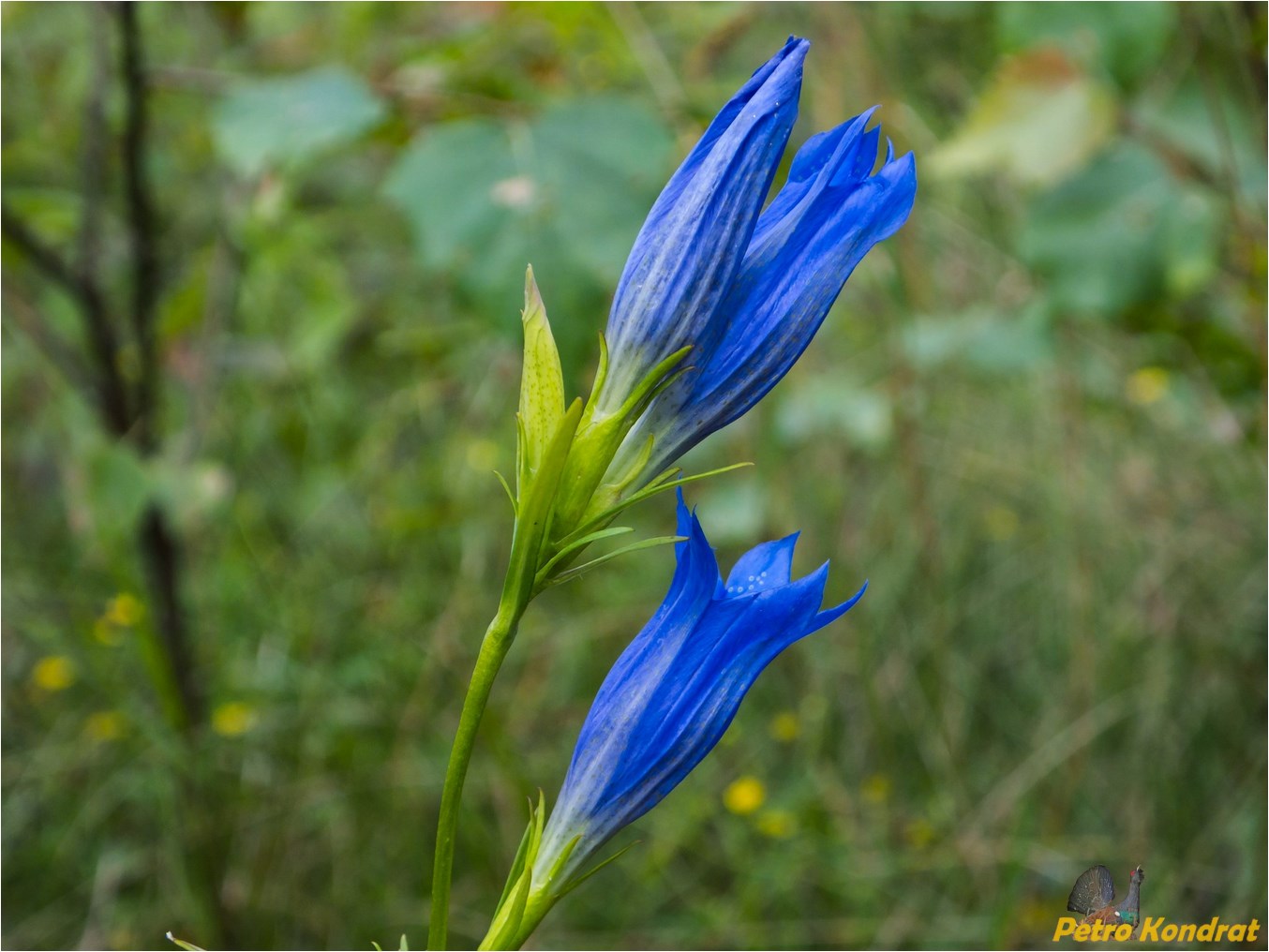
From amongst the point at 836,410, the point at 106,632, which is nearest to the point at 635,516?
the point at 836,410

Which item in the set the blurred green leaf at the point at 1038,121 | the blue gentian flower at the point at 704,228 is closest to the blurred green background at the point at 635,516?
the blurred green leaf at the point at 1038,121

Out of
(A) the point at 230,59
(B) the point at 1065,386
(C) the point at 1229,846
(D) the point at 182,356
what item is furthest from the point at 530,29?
(C) the point at 1229,846

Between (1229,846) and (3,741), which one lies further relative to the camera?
(3,741)

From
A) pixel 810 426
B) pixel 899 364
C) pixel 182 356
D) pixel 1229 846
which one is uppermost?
pixel 182 356

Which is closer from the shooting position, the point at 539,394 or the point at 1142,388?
the point at 539,394

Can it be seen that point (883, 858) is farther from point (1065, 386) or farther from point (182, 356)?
point (182, 356)

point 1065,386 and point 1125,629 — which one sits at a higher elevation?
point 1065,386

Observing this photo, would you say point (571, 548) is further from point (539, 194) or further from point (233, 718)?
point (233, 718)
